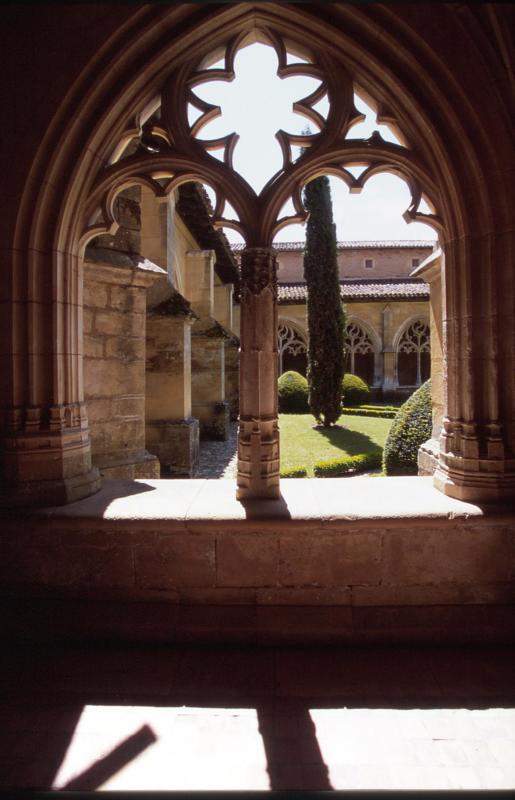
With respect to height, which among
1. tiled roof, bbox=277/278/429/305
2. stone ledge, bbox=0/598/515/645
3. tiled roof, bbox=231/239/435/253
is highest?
tiled roof, bbox=231/239/435/253

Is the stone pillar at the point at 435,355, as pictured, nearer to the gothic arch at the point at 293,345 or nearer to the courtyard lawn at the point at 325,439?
the courtyard lawn at the point at 325,439

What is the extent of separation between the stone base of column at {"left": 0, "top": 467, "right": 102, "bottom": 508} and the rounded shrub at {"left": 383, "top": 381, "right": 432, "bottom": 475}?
12.8 ft

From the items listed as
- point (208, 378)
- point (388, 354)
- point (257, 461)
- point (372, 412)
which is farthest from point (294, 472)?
point (388, 354)

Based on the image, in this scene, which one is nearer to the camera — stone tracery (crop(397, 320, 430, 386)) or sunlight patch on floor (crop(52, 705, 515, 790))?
sunlight patch on floor (crop(52, 705, 515, 790))

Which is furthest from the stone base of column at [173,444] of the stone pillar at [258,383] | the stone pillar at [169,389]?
the stone pillar at [258,383]

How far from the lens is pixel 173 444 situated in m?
5.96

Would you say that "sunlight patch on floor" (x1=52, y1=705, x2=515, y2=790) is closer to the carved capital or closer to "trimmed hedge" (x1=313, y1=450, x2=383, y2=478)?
the carved capital

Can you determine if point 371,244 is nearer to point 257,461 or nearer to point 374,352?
point 374,352

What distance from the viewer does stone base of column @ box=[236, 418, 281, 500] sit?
7.97ft

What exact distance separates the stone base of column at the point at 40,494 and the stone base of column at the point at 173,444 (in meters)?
3.49

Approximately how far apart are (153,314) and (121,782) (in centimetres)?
505

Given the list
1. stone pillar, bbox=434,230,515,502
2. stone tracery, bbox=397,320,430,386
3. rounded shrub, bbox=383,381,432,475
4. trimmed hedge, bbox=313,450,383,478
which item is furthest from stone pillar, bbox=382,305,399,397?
stone pillar, bbox=434,230,515,502

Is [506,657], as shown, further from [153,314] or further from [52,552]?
[153,314]

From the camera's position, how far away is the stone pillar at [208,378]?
951cm
